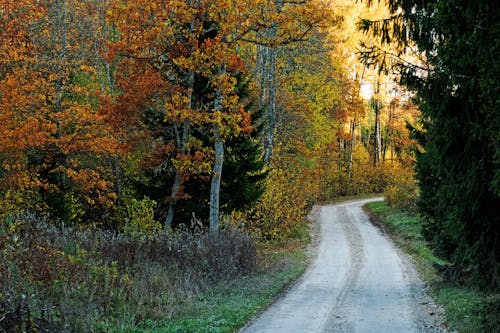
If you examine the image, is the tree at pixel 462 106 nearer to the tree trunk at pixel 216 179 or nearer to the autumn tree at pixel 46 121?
the tree trunk at pixel 216 179

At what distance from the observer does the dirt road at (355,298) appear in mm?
9266

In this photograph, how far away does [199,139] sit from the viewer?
19.1 meters

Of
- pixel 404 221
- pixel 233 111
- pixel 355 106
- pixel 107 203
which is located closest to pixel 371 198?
pixel 355 106

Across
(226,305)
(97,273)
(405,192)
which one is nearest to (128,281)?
(97,273)

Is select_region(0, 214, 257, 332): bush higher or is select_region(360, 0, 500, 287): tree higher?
select_region(360, 0, 500, 287): tree

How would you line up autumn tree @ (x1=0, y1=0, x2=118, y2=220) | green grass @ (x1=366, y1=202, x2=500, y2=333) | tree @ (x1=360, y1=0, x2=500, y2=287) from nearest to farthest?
tree @ (x1=360, y1=0, x2=500, y2=287) < green grass @ (x1=366, y1=202, x2=500, y2=333) < autumn tree @ (x1=0, y1=0, x2=118, y2=220)

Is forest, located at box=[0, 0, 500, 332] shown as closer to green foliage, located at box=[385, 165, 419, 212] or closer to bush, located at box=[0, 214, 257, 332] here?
bush, located at box=[0, 214, 257, 332]

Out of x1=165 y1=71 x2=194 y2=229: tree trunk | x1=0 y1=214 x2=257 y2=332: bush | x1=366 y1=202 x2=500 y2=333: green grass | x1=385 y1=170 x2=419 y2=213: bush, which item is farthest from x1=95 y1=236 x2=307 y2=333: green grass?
x1=385 y1=170 x2=419 y2=213: bush

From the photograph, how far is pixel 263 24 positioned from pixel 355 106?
25963 millimetres

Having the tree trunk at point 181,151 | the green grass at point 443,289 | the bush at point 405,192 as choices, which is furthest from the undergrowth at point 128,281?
the bush at point 405,192

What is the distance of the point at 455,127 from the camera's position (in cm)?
737

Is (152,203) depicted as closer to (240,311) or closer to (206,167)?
(206,167)

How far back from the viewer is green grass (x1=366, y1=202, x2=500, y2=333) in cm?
817

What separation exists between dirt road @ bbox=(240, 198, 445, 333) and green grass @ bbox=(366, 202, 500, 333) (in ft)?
1.05
